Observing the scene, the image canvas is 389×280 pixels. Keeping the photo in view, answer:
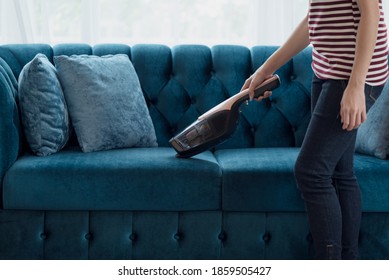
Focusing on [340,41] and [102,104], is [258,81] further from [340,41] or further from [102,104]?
[102,104]

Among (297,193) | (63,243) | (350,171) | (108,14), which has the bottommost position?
(63,243)

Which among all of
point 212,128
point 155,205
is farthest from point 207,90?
point 155,205

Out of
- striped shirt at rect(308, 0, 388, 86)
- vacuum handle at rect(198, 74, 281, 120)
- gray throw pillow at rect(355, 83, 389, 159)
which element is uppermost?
striped shirt at rect(308, 0, 388, 86)

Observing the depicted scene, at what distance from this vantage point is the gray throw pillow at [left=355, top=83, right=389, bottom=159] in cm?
204

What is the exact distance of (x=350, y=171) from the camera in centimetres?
166

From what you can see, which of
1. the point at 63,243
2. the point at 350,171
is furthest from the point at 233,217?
the point at 63,243

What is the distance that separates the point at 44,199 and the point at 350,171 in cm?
99

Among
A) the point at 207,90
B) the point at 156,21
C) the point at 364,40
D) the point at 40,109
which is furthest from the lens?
the point at 156,21

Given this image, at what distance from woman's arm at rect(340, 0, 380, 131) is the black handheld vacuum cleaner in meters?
0.56

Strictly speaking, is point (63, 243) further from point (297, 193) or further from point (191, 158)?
point (297, 193)

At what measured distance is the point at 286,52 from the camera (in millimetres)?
1818

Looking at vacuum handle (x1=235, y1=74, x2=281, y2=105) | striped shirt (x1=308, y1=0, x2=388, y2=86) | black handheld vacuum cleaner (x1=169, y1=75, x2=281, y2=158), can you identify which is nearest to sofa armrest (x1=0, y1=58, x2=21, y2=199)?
black handheld vacuum cleaner (x1=169, y1=75, x2=281, y2=158)

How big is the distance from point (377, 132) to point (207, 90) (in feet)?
2.36

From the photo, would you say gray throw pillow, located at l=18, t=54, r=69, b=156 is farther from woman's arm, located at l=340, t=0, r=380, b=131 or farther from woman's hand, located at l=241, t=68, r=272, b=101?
woman's arm, located at l=340, t=0, r=380, b=131
